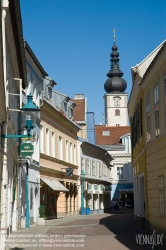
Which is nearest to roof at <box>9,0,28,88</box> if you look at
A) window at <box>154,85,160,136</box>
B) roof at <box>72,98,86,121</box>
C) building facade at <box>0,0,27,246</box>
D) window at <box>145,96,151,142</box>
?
building facade at <box>0,0,27,246</box>

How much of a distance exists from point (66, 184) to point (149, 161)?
19798 mm

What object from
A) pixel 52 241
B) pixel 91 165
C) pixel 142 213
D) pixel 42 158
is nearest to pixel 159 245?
pixel 52 241

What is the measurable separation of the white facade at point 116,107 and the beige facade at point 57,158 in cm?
9194

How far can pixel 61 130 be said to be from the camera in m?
36.3

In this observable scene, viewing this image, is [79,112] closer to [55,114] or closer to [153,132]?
[55,114]

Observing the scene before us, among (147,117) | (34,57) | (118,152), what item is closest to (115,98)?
(118,152)

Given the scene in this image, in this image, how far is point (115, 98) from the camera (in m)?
134

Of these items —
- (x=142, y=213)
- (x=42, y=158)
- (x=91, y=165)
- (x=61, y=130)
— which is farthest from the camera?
(x=91, y=165)

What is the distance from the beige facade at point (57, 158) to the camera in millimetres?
31562

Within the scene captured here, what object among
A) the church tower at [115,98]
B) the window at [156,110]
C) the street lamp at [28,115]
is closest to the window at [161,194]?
the window at [156,110]

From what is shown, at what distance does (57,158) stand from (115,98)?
100941mm

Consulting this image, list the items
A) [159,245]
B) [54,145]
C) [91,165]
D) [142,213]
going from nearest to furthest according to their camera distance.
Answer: [159,245] < [142,213] < [54,145] < [91,165]

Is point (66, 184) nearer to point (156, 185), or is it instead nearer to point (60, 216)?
point (60, 216)

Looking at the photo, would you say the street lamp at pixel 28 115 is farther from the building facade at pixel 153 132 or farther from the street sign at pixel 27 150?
the building facade at pixel 153 132
